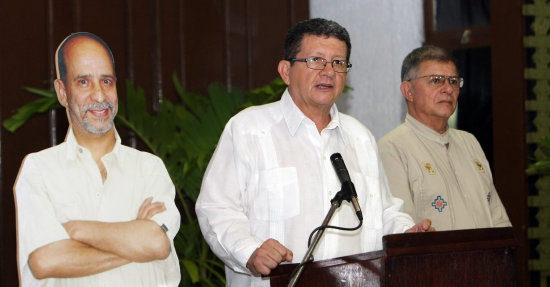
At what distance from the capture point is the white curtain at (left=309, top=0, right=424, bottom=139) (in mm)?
4992

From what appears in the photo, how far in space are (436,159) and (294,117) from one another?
0.88 meters

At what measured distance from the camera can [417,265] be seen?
2.12 m

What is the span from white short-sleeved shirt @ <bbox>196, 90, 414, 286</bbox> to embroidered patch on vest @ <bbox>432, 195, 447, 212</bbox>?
0.45 metres

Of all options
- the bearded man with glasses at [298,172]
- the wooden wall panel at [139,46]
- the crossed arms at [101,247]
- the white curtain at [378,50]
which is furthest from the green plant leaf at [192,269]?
the white curtain at [378,50]

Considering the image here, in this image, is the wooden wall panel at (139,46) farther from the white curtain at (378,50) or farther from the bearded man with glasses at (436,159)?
the bearded man with glasses at (436,159)

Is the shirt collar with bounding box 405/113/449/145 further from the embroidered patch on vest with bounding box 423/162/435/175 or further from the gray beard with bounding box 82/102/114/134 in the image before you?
the gray beard with bounding box 82/102/114/134

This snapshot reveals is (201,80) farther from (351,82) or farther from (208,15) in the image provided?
(351,82)

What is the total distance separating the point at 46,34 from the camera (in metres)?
3.58

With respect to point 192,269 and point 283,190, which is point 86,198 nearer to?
point 283,190

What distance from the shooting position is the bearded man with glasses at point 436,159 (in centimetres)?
319

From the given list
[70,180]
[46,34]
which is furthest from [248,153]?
[46,34]

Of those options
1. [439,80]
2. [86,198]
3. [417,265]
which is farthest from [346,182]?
[439,80]

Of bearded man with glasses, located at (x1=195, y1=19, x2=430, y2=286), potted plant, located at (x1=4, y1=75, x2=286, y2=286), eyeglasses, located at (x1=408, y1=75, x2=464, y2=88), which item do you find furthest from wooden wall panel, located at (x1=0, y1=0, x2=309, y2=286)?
eyeglasses, located at (x1=408, y1=75, x2=464, y2=88)

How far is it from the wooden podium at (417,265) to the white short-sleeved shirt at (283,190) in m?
0.46
